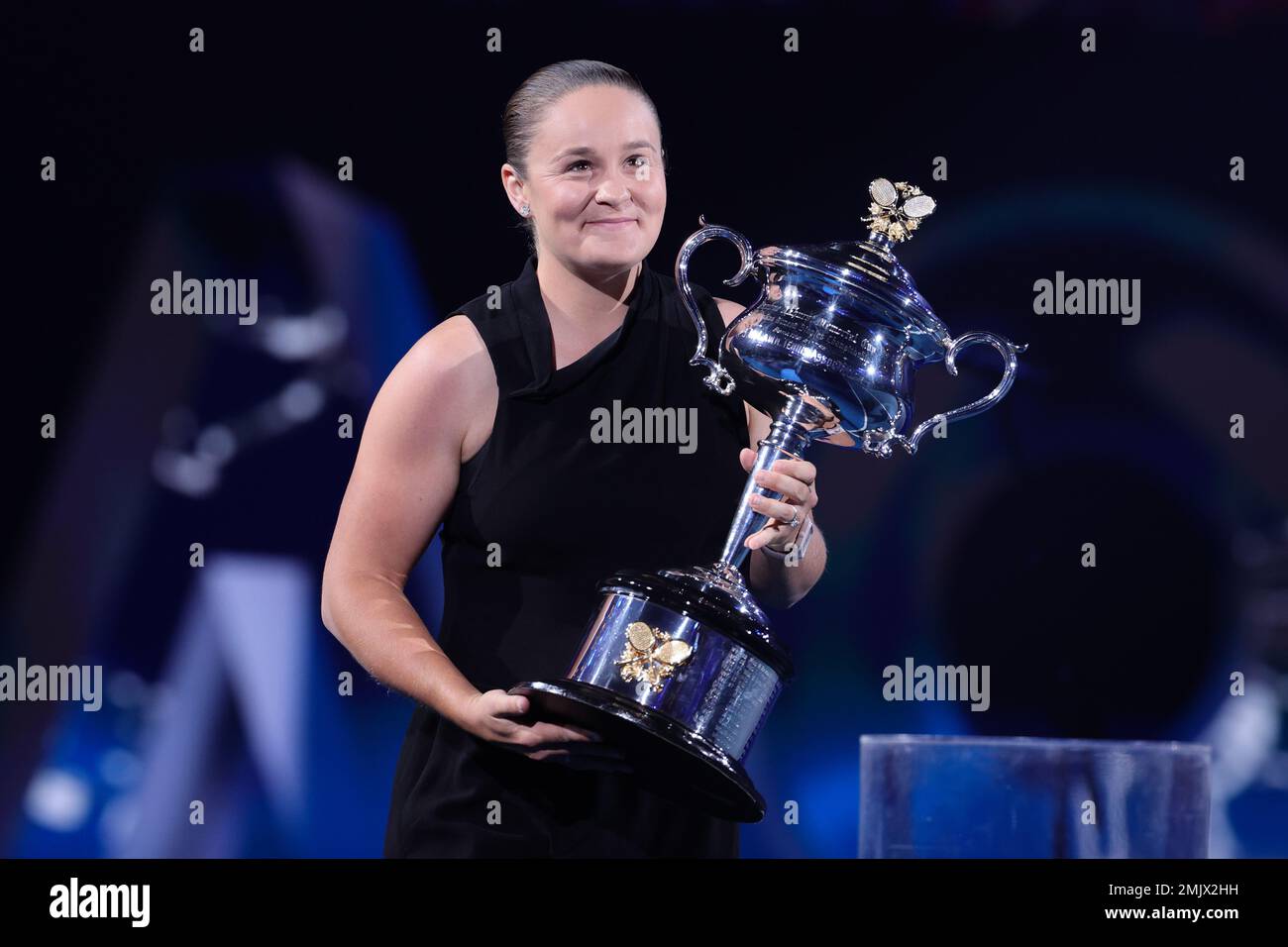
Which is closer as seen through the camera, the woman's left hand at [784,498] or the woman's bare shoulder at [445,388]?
the woman's left hand at [784,498]

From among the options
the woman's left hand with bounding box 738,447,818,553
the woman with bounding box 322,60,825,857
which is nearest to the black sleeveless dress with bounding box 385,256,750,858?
the woman with bounding box 322,60,825,857

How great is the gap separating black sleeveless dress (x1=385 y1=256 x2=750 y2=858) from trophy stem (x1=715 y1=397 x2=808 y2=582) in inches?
3.6

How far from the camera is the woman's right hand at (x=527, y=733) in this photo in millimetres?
1497

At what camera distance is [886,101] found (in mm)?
2625

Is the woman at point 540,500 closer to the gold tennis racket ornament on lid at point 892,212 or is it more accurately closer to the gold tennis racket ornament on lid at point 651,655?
the gold tennis racket ornament on lid at point 651,655

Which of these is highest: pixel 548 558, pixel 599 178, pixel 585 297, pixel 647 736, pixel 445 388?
pixel 599 178

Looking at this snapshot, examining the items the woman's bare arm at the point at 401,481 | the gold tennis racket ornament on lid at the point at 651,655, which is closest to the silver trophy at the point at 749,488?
the gold tennis racket ornament on lid at the point at 651,655

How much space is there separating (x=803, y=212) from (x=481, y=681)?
1.32 m

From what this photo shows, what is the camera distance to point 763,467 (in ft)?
5.30

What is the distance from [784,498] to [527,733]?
381mm

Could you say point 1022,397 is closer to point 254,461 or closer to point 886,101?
point 886,101

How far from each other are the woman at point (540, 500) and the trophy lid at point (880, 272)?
18cm

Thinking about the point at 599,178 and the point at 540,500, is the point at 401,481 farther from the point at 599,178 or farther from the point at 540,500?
the point at 599,178

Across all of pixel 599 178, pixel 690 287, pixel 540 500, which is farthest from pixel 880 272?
pixel 540 500
